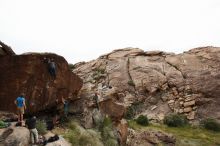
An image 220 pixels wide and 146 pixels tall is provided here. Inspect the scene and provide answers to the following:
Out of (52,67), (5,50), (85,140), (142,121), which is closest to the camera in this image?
(85,140)

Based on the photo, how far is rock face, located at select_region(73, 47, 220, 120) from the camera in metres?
37.3

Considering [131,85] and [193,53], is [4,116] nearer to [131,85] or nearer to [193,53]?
[131,85]

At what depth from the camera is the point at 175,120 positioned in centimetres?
3391

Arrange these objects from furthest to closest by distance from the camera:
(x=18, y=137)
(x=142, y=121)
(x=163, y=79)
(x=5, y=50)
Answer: (x=163, y=79) → (x=142, y=121) → (x=5, y=50) → (x=18, y=137)

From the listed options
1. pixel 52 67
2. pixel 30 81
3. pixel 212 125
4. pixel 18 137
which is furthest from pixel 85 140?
pixel 212 125

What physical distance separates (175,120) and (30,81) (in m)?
17.0

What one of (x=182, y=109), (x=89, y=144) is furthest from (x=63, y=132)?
(x=182, y=109)

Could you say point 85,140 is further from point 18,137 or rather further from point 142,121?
point 142,121

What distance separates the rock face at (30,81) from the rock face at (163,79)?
31.8ft

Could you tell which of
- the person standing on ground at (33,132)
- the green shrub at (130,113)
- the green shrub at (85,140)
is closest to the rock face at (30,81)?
the green shrub at (85,140)

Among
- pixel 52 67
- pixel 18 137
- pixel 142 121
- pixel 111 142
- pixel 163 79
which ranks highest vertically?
pixel 52 67

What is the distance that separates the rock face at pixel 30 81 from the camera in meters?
23.3

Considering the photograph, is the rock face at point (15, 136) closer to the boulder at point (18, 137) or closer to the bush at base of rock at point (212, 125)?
the boulder at point (18, 137)

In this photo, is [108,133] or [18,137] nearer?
[18,137]
